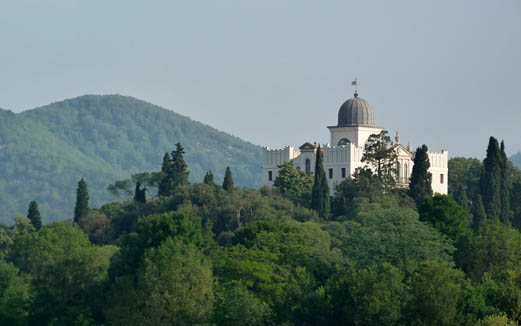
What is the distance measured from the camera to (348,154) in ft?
310

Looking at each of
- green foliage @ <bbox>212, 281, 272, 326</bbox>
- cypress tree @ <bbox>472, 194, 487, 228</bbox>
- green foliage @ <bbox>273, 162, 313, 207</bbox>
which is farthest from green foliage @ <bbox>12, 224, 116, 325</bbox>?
cypress tree @ <bbox>472, 194, 487, 228</bbox>

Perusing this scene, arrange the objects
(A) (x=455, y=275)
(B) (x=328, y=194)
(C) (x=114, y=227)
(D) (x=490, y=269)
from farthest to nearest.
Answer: (C) (x=114, y=227), (B) (x=328, y=194), (D) (x=490, y=269), (A) (x=455, y=275)

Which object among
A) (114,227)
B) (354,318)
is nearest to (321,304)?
(354,318)

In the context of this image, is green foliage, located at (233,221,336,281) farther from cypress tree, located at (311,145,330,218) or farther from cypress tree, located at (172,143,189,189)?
cypress tree, located at (172,143,189,189)

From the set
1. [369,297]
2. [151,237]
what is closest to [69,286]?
[151,237]

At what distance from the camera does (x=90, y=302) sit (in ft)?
212

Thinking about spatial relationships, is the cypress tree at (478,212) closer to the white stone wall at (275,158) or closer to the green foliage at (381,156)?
the green foliage at (381,156)

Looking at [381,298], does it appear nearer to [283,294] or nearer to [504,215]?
[283,294]

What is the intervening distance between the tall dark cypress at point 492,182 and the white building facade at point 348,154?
8060 millimetres

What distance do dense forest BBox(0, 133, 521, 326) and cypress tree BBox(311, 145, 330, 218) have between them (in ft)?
0.31

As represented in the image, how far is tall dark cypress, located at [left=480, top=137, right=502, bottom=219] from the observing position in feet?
286

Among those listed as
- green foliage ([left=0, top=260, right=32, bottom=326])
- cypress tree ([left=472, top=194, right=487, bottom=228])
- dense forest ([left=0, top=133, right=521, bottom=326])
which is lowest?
green foliage ([left=0, top=260, right=32, bottom=326])

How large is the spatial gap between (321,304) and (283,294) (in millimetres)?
2754

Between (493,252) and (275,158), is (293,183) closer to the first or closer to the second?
(275,158)
